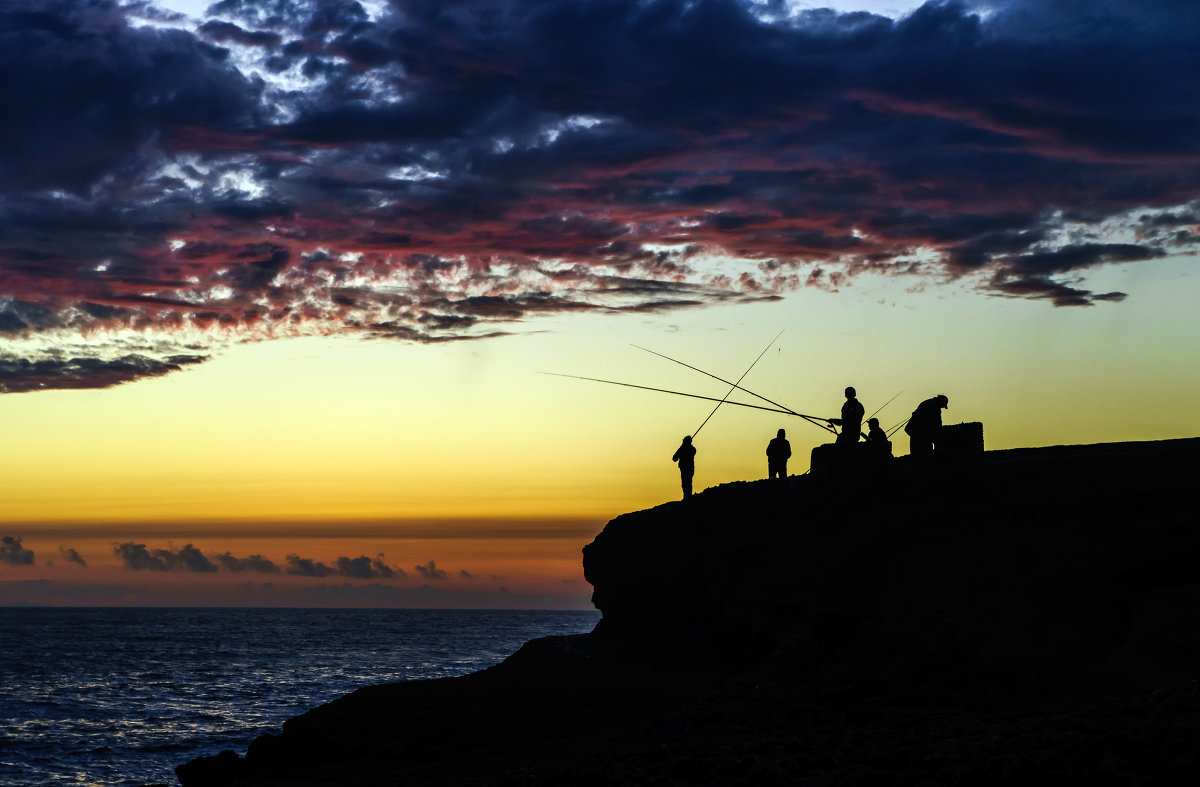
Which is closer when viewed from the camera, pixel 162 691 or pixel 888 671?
pixel 888 671

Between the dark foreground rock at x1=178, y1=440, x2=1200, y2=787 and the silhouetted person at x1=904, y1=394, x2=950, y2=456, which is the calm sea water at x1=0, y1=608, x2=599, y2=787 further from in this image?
the silhouetted person at x1=904, y1=394, x2=950, y2=456

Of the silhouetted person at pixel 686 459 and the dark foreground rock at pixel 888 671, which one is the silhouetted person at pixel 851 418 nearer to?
the dark foreground rock at pixel 888 671

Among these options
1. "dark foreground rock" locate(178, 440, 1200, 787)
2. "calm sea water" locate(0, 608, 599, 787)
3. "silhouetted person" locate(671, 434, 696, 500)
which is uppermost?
"silhouetted person" locate(671, 434, 696, 500)

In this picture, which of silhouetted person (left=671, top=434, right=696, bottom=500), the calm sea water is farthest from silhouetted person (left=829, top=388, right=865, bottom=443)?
the calm sea water

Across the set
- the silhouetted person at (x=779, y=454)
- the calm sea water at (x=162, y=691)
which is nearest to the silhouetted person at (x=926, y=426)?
the silhouetted person at (x=779, y=454)

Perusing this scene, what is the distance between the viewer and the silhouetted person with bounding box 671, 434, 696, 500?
24000mm

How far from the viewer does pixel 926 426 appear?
706 inches

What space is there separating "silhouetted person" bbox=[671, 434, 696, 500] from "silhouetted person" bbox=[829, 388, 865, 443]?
17.8 feet

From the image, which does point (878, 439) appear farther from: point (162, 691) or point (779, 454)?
point (162, 691)

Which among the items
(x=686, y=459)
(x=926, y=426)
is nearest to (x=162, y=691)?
(x=686, y=459)

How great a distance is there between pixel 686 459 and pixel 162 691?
30.9 m

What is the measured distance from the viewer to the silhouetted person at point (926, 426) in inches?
704

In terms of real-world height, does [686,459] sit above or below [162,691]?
above

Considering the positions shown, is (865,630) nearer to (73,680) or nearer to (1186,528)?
(1186,528)
